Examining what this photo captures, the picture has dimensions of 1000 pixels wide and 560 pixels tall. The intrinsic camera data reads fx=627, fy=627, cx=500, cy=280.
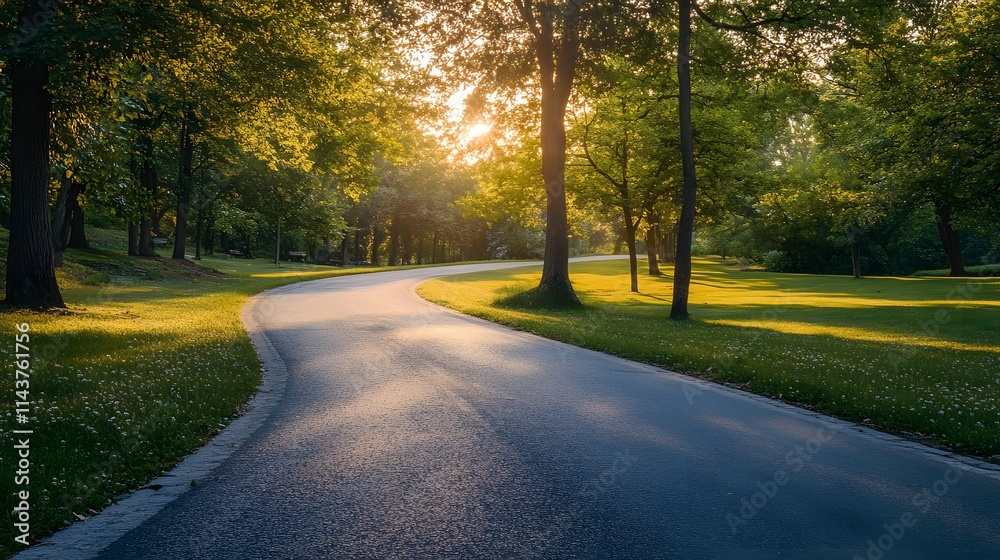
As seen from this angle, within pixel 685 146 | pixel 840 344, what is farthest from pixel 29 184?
pixel 840 344

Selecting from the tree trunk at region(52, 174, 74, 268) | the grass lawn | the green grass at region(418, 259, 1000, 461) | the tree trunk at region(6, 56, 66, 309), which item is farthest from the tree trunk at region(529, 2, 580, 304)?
the tree trunk at region(52, 174, 74, 268)

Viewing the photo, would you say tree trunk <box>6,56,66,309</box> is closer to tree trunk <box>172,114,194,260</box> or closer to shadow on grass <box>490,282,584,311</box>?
shadow on grass <box>490,282,584,311</box>

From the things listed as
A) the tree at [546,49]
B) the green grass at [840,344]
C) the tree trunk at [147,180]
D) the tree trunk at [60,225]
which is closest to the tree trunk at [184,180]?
the tree trunk at [147,180]

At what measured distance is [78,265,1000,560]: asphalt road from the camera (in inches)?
153

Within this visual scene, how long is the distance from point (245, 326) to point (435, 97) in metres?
12.5

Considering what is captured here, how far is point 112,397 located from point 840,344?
14027 mm

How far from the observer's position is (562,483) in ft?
16.2

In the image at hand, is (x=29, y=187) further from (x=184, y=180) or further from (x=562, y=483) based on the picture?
(x=184, y=180)

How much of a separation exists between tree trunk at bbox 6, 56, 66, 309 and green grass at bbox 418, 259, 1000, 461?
35.6ft

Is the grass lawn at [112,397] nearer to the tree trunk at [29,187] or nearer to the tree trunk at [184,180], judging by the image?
the tree trunk at [29,187]

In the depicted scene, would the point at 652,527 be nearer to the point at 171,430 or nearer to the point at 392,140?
the point at 171,430

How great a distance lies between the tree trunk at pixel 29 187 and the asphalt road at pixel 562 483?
8.94 m

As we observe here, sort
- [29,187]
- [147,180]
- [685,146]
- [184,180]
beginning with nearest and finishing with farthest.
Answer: [29,187]
[685,146]
[184,180]
[147,180]

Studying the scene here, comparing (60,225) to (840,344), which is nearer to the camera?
(840,344)
